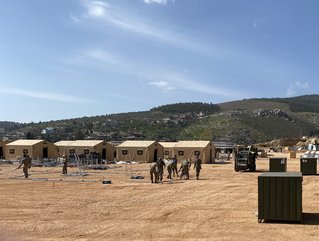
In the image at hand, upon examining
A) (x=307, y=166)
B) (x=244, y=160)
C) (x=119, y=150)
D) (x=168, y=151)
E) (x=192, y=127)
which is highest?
(x=192, y=127)

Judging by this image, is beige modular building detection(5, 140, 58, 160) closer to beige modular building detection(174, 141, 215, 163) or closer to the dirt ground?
beige modular building detection(174, 141, 215, 163)

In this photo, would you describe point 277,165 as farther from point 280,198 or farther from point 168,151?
point 168,151

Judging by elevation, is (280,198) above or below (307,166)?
above

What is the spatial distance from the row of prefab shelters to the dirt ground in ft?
81.7

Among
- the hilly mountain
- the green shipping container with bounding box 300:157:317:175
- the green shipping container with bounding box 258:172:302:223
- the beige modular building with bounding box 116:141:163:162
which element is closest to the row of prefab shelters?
the beige modular building with bounding box 116:141:163:162

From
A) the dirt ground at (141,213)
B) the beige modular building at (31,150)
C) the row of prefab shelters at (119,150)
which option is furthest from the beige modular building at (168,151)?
the dirt ground at (141,213)

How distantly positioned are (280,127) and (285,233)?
135 meters

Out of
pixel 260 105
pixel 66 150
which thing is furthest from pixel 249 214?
pixel 260 105

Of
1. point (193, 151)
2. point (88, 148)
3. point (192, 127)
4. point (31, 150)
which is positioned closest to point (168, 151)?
point (193, 151)

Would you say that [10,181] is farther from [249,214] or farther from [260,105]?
[260,105]

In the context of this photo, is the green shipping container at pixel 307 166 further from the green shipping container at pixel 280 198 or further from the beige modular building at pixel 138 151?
the green shipping container at pixel 280 198

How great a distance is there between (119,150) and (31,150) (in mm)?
9907

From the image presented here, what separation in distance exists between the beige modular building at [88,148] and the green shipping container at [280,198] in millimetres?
38418

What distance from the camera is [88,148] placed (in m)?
52.1
